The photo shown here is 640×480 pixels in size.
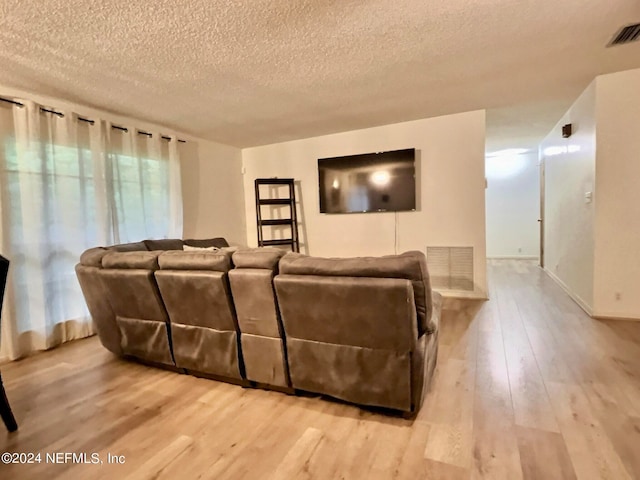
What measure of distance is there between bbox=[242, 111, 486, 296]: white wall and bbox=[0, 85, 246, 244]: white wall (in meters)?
0.83

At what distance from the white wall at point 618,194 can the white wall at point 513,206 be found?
4312 millimetres

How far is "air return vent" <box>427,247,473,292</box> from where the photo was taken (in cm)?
432

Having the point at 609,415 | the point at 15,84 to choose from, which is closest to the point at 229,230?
the point at 15,84

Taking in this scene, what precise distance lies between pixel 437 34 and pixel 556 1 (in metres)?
0.69

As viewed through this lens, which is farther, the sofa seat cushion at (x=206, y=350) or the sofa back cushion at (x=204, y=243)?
the sofa back cushion at (x=204, y=243)

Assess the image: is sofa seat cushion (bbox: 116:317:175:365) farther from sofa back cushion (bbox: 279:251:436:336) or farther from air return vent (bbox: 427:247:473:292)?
air return vent (bbox: 427:247:473:292)

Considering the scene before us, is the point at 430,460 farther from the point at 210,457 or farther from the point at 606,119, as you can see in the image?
the point at 606,119

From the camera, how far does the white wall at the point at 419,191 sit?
4.25 meters

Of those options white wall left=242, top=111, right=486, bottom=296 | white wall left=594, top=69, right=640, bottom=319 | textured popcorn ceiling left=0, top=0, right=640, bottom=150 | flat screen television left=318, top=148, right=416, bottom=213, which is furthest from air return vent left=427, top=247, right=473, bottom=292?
textured popcorn ceiling left=0, top=0, right=640, bottom=150

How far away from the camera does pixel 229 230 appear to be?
18.3ft

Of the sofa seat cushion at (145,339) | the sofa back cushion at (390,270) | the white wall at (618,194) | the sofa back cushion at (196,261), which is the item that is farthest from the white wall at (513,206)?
the sofa seat cushion at (145,339)

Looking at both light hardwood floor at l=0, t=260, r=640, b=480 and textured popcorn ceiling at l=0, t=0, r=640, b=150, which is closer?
light hardwood floor at l=0, t=260, r=640, b=480

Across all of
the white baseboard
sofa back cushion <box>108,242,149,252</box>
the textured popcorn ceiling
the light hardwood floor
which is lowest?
the light hardwood floor

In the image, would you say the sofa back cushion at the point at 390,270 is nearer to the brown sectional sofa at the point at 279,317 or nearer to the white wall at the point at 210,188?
the brown sectional sofa at the point at 279,317
